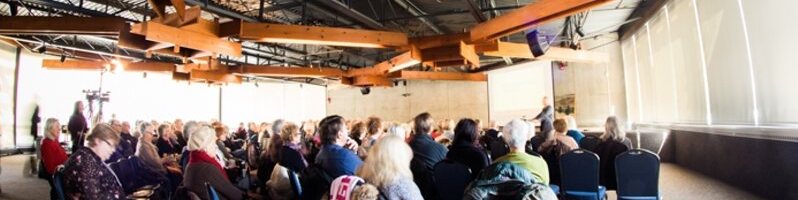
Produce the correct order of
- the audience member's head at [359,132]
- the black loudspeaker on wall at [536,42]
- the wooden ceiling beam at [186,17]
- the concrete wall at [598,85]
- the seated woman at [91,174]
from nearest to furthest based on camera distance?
the seated woman at [91,174] → the wooden ceiling beam at [186,17] → the audience member's head at [359,132] → the black loudspeaker on wall at [536,42] → the concrete wall at [598,85]

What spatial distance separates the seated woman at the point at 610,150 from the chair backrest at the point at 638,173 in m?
0.62

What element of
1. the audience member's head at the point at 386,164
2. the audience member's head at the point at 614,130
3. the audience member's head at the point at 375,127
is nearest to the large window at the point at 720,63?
the audience member's head at the point at 614,130

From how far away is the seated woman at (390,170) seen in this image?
7.49ft

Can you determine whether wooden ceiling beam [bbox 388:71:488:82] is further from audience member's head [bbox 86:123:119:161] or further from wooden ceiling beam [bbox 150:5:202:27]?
audience member's head [bbox 86:123:119:161]

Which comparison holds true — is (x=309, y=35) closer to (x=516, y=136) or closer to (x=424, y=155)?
(x=424, y=155)

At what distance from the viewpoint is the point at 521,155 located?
2.87 m

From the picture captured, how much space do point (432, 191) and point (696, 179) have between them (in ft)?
15.4

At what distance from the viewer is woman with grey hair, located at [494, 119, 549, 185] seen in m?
2.83

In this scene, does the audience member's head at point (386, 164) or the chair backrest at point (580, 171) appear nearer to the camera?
the audience member's head at point (386, 164)

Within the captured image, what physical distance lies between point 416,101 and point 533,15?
44.1 ft

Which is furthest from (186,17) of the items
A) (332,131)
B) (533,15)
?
(533,15)

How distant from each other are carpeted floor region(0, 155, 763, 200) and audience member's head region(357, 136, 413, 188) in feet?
13.2

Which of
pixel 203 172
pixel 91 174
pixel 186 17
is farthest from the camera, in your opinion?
pixel 186 17

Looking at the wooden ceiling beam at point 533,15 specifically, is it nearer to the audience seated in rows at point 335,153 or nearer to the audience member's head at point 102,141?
the audience seated in rows at point 335,153
